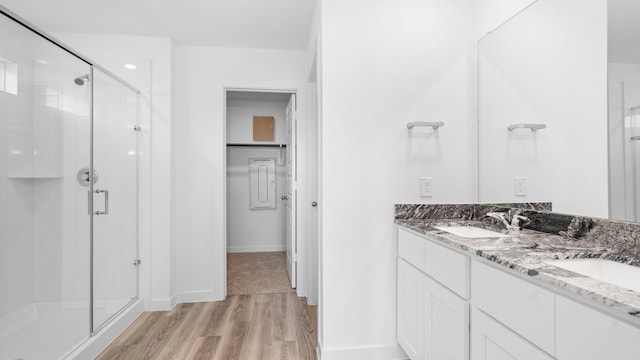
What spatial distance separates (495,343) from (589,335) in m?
0.38

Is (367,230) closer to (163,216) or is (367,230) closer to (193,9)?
(163,216)

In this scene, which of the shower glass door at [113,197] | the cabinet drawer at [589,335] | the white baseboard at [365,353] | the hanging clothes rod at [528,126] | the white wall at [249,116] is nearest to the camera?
the cabinet drawer at [589,335]

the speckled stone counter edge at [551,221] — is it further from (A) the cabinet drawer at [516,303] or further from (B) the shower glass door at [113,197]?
(B) the shower glass door at [113,197]

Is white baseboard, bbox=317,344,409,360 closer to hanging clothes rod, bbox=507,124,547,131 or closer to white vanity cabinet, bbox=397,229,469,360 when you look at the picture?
white vanity cabinet, bbox=397,229,469,360

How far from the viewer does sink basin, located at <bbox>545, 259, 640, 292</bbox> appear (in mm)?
886

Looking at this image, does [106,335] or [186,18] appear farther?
[186,18]

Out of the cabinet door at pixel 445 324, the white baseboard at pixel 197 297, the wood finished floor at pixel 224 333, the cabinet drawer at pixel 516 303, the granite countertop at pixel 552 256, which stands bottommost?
the wood finished floor at pixel 224 333

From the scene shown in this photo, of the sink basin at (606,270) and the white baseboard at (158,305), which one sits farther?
the white baseboard at (158,305)

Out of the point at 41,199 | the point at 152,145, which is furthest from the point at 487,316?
the point at 152,145

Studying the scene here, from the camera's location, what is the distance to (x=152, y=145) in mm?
2740

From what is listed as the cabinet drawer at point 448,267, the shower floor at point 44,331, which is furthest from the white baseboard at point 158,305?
the cabinet drawer at point 448,267

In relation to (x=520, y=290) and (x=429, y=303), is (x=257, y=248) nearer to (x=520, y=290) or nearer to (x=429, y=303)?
(x=429, y=303)

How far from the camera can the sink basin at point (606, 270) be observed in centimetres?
89

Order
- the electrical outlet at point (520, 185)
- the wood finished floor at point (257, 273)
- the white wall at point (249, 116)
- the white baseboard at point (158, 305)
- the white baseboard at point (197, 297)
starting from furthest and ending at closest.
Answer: the white wall at point (249, 116), the wood finished floor at point (257, 273), the white baseboard at point (197, 297), the white baseboard at point (158, 305), the electrical outlet at point (520, 185)
